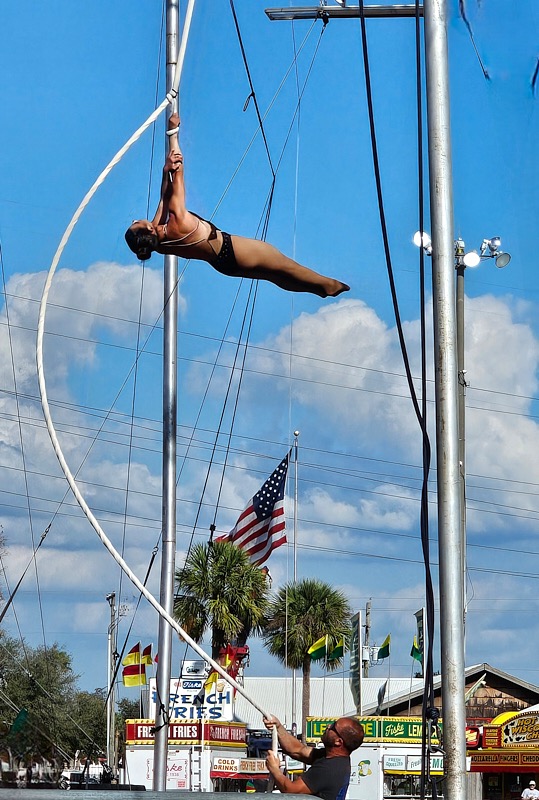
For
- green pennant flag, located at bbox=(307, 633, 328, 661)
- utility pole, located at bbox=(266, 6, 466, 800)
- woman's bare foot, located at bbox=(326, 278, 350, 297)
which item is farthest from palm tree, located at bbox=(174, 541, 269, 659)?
utility pole, located at bbox=(266, 6, 466, 800)

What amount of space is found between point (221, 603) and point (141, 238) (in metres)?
26.2

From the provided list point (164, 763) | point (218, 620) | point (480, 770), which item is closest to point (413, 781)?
point (480, 770)

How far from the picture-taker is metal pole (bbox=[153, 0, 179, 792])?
8133 millimetres

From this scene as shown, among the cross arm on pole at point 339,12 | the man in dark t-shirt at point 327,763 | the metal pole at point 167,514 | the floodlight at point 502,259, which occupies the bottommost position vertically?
the man in dark t-shirt at point 327,763

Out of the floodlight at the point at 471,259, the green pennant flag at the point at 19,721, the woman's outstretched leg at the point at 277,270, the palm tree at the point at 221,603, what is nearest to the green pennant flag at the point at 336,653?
the palm tree at the point at 221,603

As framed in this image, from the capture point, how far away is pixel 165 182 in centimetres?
614

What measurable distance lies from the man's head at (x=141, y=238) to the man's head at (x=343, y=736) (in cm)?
279

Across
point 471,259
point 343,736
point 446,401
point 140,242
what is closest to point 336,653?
point 471,259

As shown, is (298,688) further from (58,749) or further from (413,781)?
(58,749)

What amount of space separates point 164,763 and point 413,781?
26.0m

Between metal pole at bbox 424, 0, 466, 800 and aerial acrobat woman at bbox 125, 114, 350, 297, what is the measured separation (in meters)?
1.44

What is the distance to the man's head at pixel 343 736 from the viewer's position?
4750 millimetres

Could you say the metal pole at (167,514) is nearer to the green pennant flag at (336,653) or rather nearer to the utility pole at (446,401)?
the utility pole at (446,401)

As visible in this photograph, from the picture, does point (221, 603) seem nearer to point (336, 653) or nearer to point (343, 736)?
point (336, 653)
